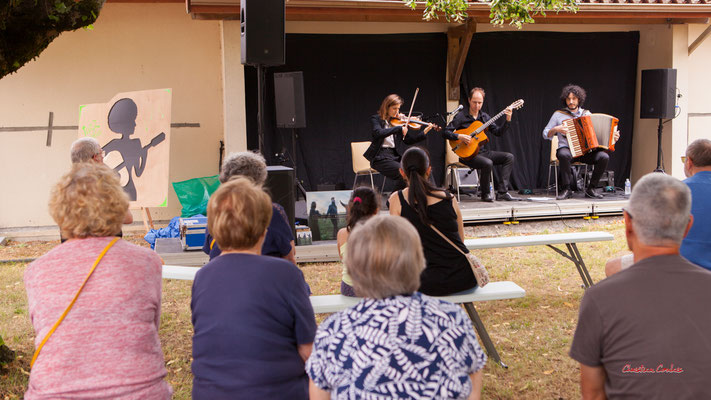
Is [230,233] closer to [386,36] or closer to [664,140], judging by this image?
[386,36]

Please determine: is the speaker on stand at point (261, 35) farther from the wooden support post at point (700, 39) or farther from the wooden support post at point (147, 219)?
the wooden support post at point (700, 39)

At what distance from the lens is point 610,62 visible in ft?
30.8

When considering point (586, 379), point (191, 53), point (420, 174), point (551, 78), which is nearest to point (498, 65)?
point (551, 78)

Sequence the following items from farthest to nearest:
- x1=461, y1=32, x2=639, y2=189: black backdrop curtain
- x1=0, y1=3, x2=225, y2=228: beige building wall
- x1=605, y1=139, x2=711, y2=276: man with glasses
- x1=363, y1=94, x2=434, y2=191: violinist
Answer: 1. x1=461, y1=32, x2=639, y2=189: black backdrop curtain
2. x1=0, y1=3, x2=225, y2=228: beige building wall
3. x1=363, y1=94, x2=434, y2=191: violinist
4. x1=605, y1=139, x2=711, y2=276: man with glasses

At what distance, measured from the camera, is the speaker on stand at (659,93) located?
8117mm

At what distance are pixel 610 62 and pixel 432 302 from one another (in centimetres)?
890

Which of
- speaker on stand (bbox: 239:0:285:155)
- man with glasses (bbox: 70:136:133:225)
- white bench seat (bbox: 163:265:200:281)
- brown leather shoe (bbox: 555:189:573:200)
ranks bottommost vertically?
white bench seat (bbox: 163:265:200:281)

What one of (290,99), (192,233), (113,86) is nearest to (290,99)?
(290,99)

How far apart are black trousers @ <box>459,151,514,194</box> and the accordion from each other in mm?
778

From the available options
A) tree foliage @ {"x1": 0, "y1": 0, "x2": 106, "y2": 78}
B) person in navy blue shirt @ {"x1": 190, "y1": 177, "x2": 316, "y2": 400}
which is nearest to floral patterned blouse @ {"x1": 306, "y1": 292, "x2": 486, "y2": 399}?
person in navy blue shirt @ {"x1": 190, "y1": 177, "x2": 316, "y2": 400}

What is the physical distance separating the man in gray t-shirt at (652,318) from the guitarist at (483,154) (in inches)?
238

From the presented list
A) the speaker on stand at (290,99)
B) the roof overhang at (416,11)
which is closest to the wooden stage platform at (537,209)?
the speaker on stand at (290,99)

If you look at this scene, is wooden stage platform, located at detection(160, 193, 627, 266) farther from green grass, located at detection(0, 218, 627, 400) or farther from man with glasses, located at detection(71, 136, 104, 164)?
man with glasses, located at detection(71, 136, 104, 164)

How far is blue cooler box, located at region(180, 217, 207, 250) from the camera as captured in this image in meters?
5.77
